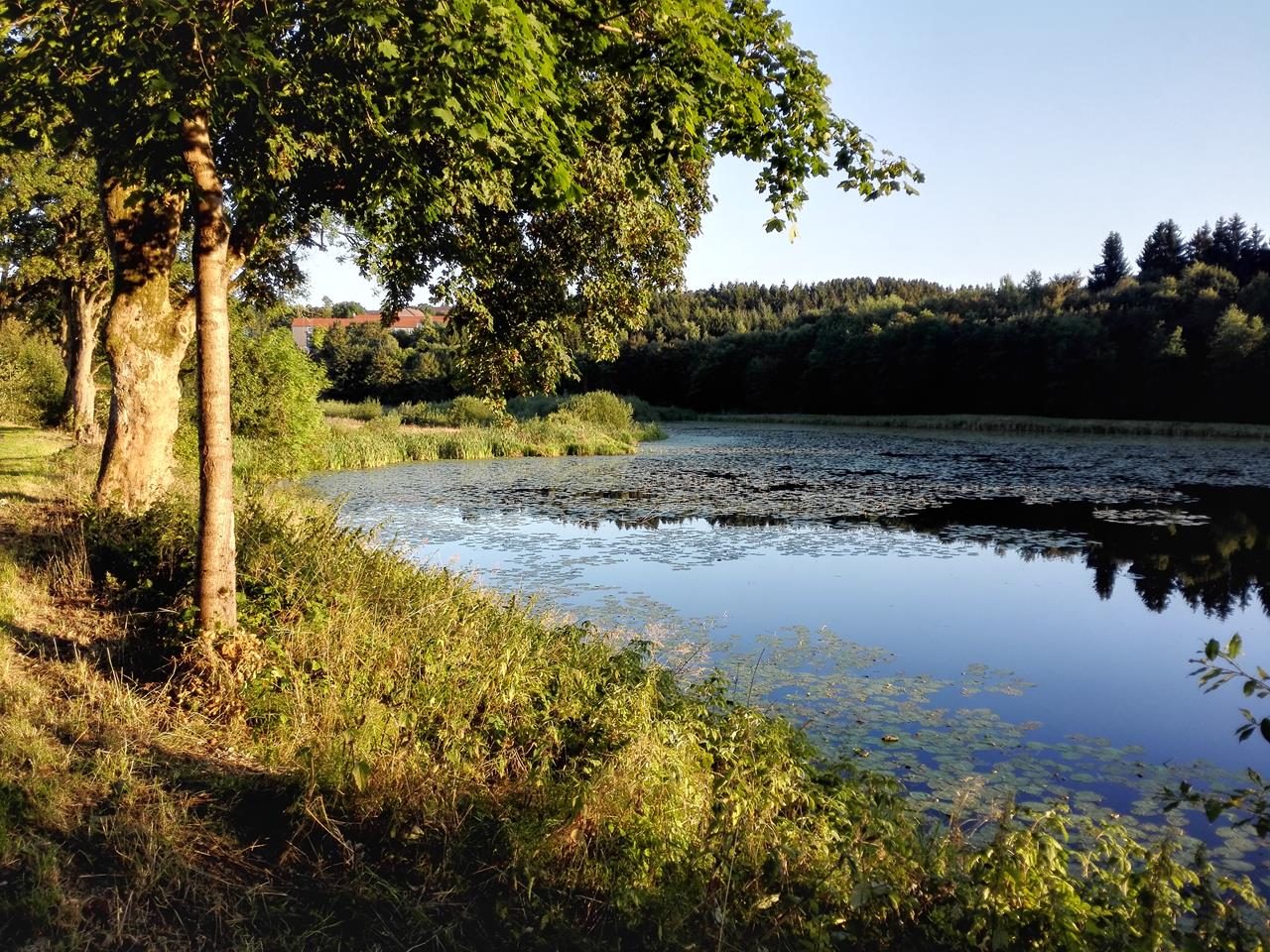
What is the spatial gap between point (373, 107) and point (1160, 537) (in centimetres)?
1551

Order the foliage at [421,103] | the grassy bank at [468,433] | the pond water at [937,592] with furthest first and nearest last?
the grassy bank at [468,433], the pond water at [937,592], the foliage at [421,103]

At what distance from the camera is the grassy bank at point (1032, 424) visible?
40.1 m

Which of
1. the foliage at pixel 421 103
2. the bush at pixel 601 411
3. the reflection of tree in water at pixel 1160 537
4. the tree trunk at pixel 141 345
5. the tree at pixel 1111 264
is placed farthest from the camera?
the tree at pixel 1111 264

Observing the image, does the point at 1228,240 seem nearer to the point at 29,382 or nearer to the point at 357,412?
the point at 357,412

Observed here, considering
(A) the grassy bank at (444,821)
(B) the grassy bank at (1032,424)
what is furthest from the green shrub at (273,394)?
(B) the grassy bank at (1032,424)

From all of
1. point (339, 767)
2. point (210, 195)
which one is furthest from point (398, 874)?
point (210, 195)

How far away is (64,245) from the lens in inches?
709

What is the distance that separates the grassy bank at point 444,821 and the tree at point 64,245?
1222 cm

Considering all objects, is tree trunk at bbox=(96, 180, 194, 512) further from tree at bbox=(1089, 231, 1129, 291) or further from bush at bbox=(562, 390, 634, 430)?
tree at bbox=(1089, 231, 1129, 291)

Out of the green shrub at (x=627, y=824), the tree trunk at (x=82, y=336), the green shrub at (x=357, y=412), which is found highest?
the tree trunk at (x=82, y=336)

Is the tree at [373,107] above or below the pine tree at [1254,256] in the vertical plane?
below

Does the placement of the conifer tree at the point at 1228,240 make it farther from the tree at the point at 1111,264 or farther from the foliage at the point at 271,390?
the foliage at the point at 271,390

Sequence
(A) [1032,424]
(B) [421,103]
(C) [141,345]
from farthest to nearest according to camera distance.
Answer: (A) [1032,424] < (C) [141,345] < (B) [421,103]

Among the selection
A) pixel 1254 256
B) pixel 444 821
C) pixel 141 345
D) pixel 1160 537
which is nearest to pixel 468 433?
pixel 1160 537
